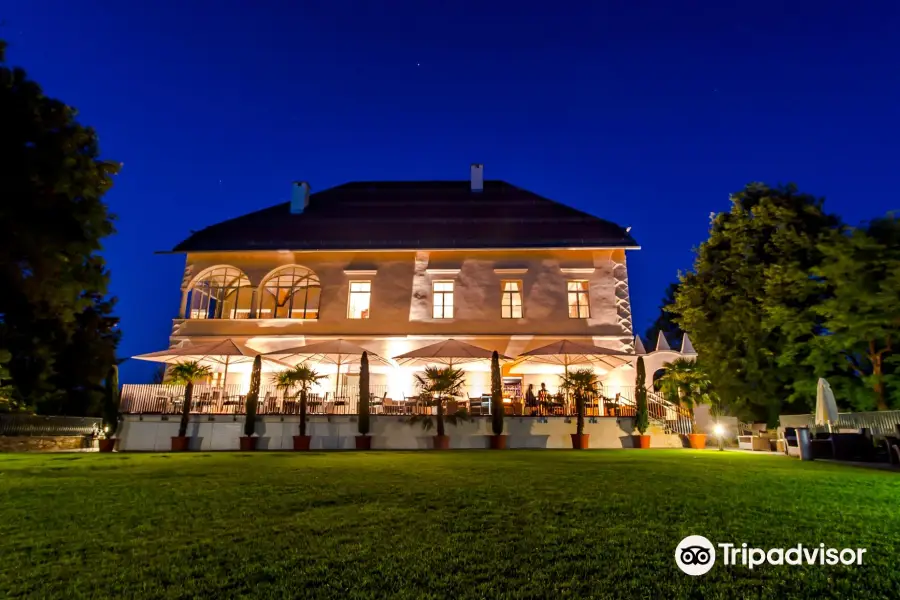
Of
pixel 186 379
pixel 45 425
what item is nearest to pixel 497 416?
pixel 186 379

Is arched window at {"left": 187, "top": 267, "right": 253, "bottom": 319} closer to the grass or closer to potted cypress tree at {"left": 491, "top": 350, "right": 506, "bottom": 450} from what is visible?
potted cypress tree at {"left": 491, "top": 350, "right": 506, "bottom": 450}

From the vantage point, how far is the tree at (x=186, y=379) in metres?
17.3

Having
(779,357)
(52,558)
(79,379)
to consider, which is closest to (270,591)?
(52,558)

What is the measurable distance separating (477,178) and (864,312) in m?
19.3

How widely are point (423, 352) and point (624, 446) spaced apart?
7.93 meters

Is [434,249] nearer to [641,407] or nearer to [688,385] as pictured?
[641,407]

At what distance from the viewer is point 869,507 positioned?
547cm

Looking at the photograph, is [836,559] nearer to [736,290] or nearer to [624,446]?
[624,446]

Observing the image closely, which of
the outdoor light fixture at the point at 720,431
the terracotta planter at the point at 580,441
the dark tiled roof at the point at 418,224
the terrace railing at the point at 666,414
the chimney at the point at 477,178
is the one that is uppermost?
the chimney at the point at 477,178

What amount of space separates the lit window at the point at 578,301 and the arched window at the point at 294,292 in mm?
11867

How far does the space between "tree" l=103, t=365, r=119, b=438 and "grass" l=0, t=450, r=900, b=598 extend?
1066 centimetres

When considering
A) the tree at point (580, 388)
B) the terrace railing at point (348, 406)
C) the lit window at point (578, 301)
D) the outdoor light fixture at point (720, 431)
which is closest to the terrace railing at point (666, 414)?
the terrace railing at point (348, 406)

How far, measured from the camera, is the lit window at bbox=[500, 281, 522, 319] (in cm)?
2364

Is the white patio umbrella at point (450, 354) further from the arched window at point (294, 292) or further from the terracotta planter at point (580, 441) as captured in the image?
the arched window at point (294, 292)
